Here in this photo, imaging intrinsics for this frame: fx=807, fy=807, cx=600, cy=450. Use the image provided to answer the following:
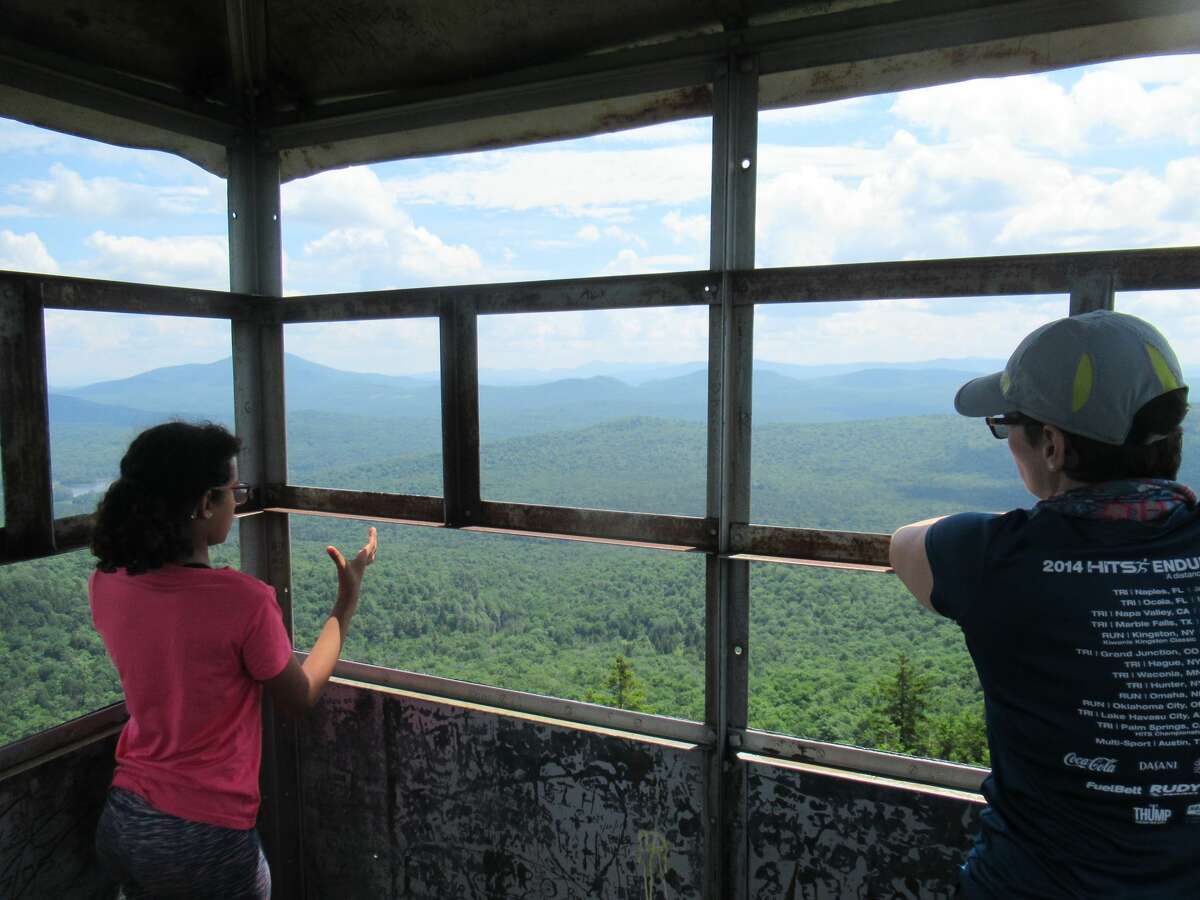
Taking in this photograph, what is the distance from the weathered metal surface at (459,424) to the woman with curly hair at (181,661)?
866mm

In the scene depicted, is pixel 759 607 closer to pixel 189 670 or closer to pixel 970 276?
pixel 970 276

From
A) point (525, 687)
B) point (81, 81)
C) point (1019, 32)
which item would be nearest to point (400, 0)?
point (81, 81)

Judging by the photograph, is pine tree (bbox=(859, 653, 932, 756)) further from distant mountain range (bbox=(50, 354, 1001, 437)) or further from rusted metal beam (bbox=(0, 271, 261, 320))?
rusted metal beam (bbox=(0, 271, 261, 320))

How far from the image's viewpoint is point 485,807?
9.25 feet

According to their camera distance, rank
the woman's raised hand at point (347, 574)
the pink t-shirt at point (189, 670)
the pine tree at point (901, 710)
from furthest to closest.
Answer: the pine tree at point (901, 710) → the woman's raised hand at point (347, 574) → the pink t-shirt at point (189, 670)

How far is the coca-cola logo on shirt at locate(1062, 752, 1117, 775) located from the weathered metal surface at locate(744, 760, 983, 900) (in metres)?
1.15

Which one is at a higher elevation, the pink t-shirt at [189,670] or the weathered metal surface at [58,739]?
the pink t-shirt at [189,670]

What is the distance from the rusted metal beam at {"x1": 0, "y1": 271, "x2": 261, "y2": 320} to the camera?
2377 mm

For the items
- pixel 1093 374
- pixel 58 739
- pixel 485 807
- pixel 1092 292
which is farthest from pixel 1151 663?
pixel 58 739

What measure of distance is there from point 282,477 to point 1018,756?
275 cm

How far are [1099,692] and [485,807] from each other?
7.20 feet

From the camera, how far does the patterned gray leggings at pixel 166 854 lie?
1.97 metres

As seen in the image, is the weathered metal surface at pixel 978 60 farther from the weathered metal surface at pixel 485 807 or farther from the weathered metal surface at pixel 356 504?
the weathered metal surface at pixel 485 807

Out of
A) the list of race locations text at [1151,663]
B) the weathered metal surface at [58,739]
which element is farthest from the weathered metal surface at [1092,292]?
the weathered metal surface at [58,739]
